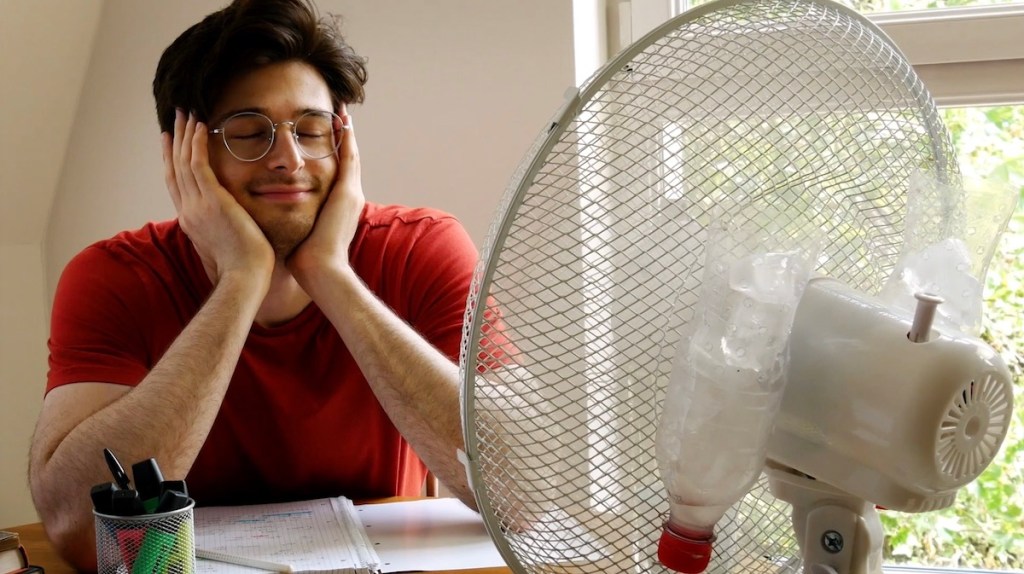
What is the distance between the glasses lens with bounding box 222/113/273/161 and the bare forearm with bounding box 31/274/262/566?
19 cm

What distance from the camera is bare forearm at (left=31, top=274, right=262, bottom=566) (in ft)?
3.92

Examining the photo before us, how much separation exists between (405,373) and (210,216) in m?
0.37

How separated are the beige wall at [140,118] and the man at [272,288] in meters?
0.28

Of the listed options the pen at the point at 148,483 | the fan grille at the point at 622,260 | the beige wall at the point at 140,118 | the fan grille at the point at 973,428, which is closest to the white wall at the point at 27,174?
the beige wall at the point at 140,118

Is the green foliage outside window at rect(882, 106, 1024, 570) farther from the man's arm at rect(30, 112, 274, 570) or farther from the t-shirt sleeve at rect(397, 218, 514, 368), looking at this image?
the man's arm at rect(30, 112, 274, 570)

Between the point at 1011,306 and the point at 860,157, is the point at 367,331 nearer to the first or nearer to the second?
the point at 860,157

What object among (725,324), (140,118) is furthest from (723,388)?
(140,118)

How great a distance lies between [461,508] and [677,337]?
0.69m

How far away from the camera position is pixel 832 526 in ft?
2.02

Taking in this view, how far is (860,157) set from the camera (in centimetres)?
71

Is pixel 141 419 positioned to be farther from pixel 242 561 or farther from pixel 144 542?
pixel 144 542

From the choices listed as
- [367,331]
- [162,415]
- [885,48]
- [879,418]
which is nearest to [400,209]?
[367,331]

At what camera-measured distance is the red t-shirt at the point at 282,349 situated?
1.44 m

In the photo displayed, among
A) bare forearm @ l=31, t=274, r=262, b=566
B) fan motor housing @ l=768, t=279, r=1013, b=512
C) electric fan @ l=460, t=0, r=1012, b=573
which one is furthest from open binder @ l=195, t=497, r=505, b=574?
fan motor housing @ l=768, t=279, r=1013, b=512
